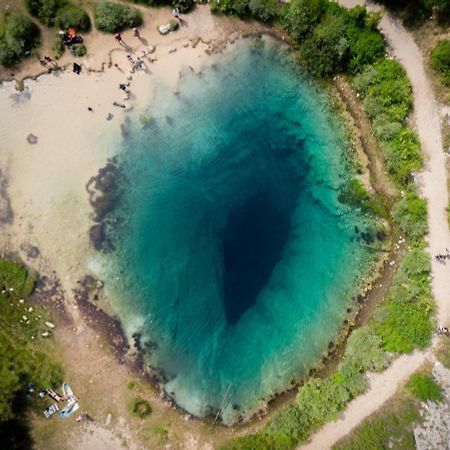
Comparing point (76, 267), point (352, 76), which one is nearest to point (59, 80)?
point (76, 267)

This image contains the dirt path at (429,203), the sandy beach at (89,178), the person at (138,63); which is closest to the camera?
the sandy beach at (89,178)

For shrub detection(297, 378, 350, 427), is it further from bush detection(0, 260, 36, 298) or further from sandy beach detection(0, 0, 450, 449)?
bush detection(0, 260, 36, 298)

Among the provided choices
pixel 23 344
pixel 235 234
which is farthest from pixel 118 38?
pixel 23 344

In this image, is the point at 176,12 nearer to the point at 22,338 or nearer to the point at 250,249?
the point at 250,249

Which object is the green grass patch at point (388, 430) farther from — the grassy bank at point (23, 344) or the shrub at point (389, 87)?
the grassy bank at point (23, 344)

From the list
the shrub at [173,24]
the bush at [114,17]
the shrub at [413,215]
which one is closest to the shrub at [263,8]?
the shrub at [173,24]

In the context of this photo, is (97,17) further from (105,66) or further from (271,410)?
(271,410)
